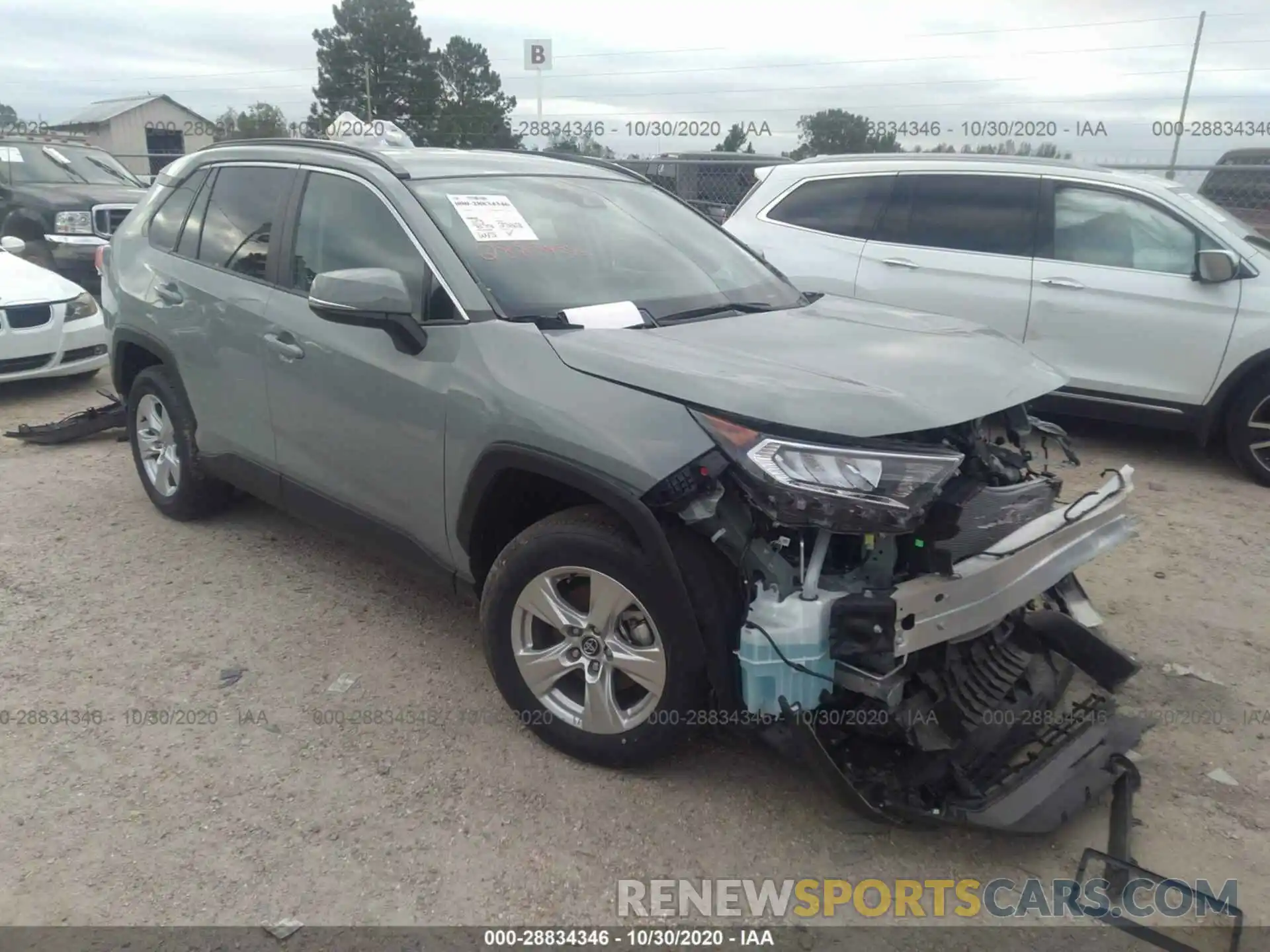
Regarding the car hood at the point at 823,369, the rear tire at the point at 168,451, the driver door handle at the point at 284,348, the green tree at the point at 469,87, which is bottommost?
the rear tire at the point at 168,451

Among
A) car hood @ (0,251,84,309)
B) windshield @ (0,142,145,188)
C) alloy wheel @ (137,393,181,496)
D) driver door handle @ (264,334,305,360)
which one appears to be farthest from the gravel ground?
windshield @ (0,142,145,188)

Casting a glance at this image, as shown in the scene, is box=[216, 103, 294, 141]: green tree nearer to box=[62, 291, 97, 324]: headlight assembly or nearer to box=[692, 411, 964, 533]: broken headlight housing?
box=[62, 291, 97, 324]: headlight assembly

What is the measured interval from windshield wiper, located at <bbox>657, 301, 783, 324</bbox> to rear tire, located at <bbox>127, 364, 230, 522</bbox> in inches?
98.7

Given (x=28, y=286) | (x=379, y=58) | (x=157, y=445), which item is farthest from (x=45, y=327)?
(x=379, y=58)

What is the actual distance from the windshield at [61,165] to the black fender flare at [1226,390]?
1241 centimetres

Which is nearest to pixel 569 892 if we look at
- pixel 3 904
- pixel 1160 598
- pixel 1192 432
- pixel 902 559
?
pixel 902 559

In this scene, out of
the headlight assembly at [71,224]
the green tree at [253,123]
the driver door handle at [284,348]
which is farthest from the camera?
the green tree at [253,123]

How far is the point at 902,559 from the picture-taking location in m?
2.68

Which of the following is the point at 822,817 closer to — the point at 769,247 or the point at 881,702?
the point at 881,702

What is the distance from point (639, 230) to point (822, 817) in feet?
7.54

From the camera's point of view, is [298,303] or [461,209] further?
[298,303]

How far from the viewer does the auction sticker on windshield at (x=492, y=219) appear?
3.43 m

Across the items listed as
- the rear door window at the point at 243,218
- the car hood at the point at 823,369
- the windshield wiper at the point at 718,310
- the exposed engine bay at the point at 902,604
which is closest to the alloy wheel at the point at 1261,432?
the car hood at the point at 823,369

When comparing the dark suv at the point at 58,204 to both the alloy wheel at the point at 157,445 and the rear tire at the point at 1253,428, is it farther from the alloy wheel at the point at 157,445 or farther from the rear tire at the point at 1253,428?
the rear tire at the point at 1253,428
